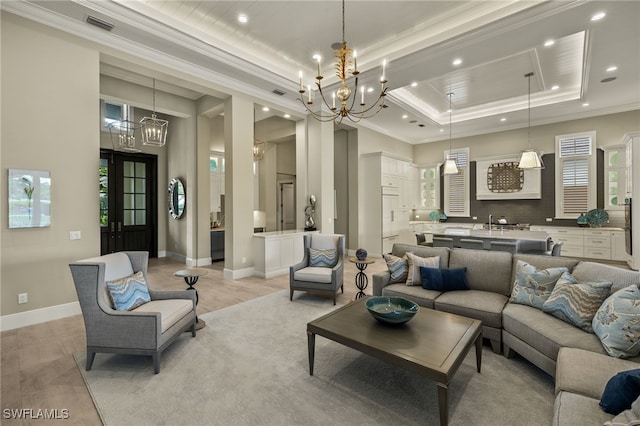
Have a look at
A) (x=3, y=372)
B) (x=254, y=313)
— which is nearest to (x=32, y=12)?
(x=3, y=372)

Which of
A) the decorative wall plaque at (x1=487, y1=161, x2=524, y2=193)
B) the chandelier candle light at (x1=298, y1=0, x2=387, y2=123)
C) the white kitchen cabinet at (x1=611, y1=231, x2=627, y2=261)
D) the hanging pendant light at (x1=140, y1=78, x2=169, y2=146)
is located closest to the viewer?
the chandelier candle light at (x1=298, y1=0, x2=387, y2=123)

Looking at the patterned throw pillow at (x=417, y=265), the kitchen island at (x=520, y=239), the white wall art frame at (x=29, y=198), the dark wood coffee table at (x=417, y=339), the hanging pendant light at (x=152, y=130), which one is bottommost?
the dark wood coffee table at (x=417, y=339)

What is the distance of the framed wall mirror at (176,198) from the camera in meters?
7.05

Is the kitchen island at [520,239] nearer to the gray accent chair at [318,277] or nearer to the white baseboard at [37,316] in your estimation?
the gray accent chair at [318,277]

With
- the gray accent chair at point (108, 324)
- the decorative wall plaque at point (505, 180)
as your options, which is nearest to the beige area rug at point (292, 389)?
the gray accent chair at point (108, 324)

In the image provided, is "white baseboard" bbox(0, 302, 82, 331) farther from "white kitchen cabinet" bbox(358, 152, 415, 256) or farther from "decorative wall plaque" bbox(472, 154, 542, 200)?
"decorative wall plaque" bbox(472, 154, 542, 200)

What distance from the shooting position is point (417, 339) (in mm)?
2137

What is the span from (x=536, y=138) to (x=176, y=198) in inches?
375

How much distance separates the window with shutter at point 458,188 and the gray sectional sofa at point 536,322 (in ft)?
19.8

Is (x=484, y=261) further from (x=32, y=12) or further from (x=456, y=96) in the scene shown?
(x=32, y=12)

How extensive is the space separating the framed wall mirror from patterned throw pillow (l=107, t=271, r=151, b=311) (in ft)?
14.4

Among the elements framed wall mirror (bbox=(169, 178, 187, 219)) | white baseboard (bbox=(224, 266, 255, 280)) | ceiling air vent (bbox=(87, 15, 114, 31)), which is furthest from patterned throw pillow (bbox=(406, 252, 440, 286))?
framed wall mirror (bbox=(169, 178, 187, 219))

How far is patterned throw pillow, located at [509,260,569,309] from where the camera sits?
2.64 m

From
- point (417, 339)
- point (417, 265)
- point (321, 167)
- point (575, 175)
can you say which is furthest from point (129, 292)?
point (575, 175)
